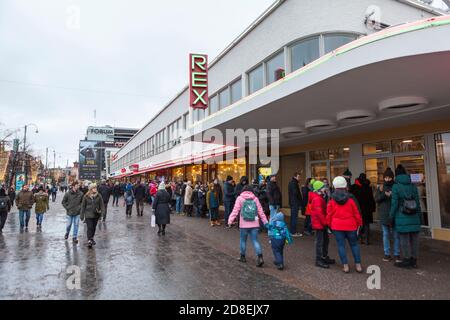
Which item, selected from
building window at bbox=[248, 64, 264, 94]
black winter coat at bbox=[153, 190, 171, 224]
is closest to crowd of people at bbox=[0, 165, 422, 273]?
black winter coat at bbox=[153, 190, 171, 224]

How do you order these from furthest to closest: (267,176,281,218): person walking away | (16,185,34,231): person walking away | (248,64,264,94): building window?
(248,64,264,94): building window
(16,185,34,231): person walking away
(267,176,281,218): person walking away

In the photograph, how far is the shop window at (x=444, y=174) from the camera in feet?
28.9

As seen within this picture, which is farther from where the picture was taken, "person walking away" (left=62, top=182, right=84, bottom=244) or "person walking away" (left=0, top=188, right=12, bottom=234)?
"person walking away" (left=0, top=188, right=12, bottom=234)

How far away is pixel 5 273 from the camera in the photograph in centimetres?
609

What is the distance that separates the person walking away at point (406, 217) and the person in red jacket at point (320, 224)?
1.31 m

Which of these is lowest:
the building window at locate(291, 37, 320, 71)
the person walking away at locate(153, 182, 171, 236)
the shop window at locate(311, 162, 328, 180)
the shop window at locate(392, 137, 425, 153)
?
the person walking away at locate(153, 182, 171, 236)

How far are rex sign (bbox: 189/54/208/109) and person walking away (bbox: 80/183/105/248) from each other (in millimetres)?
8451

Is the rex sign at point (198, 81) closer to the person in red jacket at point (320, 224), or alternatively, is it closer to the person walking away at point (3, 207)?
the person walking away at point (3, 207)

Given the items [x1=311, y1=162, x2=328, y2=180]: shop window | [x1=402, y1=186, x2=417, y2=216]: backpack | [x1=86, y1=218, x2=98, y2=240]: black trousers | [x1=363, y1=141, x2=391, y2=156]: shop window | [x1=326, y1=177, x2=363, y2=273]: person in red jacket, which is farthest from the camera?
[x1=311, y1=162, x2=328, y2=180]: shop window

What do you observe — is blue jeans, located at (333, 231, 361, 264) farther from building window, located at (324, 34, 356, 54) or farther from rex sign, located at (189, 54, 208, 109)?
rex sign, located at (189, 54, 208, 109)

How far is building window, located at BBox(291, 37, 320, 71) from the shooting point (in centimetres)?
1127

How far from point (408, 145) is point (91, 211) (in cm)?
949
